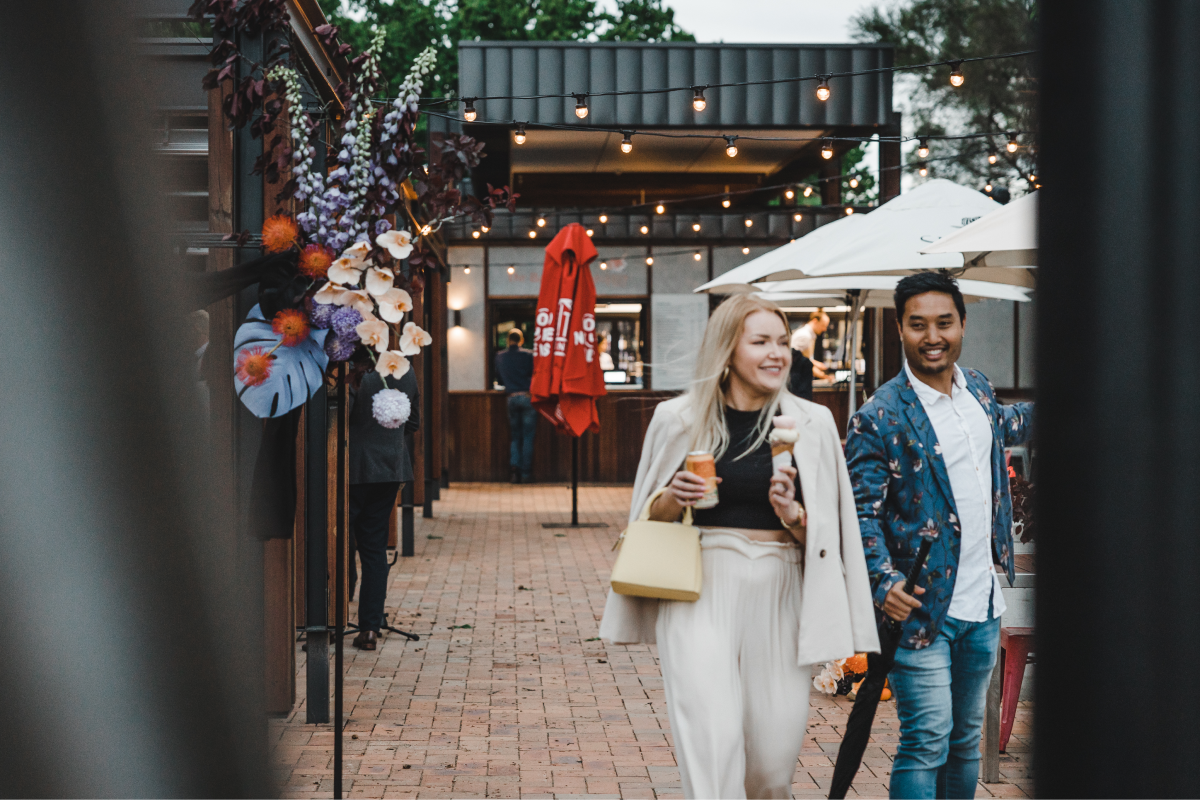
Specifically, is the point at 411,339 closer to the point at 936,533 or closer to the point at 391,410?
the point at 391,410

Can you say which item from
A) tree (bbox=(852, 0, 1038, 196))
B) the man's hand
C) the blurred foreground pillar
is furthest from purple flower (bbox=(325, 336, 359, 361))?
the blurred foreground pillar

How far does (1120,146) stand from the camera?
454 mm

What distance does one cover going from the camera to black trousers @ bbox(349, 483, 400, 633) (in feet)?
23.1

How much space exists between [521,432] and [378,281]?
13.9 m

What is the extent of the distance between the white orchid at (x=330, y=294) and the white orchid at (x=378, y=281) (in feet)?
0.30

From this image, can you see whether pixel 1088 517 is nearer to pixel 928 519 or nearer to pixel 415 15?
pixel 928 519

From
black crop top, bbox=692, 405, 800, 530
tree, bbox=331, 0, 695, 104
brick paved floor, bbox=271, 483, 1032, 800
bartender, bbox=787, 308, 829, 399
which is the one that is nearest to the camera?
black crop top, bbox=692, 405, 800, 530

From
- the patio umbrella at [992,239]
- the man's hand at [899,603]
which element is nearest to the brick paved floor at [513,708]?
the man's hand at [899,603]

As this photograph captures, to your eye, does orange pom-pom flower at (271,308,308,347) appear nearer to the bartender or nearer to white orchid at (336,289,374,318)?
white orchid at (336,289,374,318)

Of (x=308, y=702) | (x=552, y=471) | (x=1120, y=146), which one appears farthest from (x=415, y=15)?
(x=1120, y=146)

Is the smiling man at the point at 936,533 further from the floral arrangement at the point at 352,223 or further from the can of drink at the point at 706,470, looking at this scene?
the floral arrangement at the point at 352,223

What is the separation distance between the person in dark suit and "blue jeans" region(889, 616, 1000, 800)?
394 cm

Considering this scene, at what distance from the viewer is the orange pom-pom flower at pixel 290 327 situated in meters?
3.37

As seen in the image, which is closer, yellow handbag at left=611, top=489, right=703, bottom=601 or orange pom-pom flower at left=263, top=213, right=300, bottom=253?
yellow handbag at left=611, top=489, right=703, bottom=601
